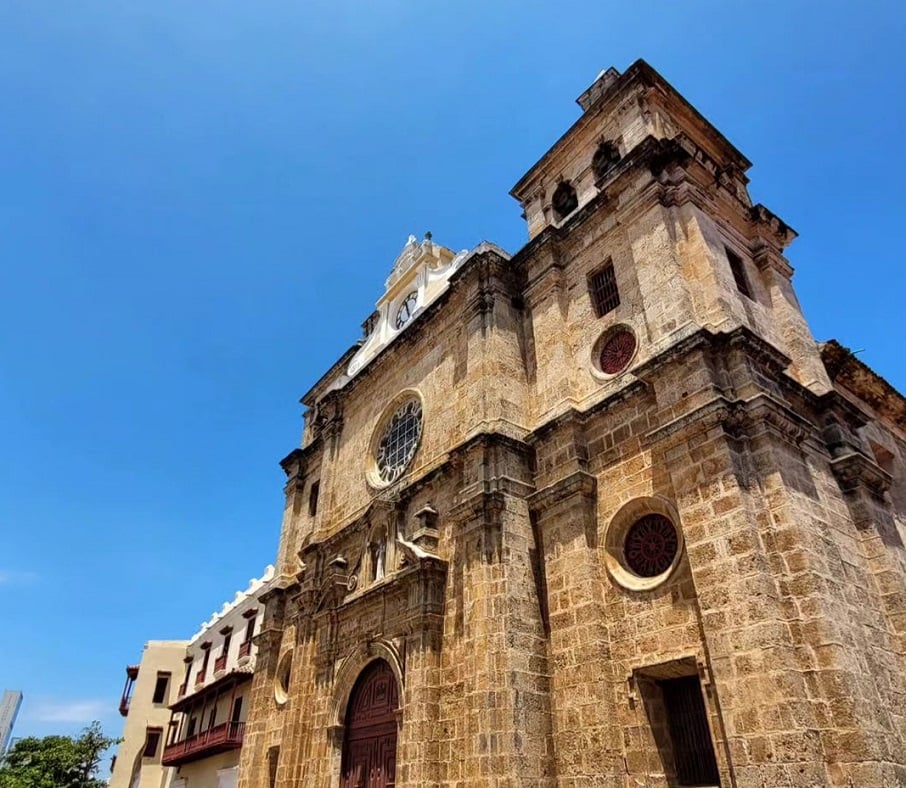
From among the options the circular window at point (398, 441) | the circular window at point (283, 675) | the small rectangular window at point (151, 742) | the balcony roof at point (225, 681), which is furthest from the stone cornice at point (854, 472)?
the small rectangular window at point (151, 742)

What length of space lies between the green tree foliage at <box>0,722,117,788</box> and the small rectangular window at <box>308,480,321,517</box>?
73.8 feet

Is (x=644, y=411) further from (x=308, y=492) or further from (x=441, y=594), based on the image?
(x=308, y=492)

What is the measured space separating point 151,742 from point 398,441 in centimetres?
2723

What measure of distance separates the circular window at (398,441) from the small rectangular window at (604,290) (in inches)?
190

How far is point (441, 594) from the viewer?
11.4 meters

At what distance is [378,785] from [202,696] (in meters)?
18.3

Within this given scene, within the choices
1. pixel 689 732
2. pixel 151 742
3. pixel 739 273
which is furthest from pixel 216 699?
pixel 739 273

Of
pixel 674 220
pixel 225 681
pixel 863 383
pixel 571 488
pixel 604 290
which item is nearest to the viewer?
pixel 571 488

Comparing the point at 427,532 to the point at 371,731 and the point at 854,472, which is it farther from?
the point at 854,472

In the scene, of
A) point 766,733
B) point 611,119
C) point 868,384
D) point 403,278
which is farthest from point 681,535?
point 403,278

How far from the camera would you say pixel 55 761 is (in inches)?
1247

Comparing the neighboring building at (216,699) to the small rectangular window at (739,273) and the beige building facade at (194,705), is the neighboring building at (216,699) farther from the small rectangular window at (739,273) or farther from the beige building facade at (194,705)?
the small rectangular window at (739,273)

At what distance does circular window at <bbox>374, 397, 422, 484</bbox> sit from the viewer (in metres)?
14.8

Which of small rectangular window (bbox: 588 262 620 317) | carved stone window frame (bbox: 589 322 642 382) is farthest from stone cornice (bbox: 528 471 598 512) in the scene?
small rectangular window (bbox: 588 262 620 317)
